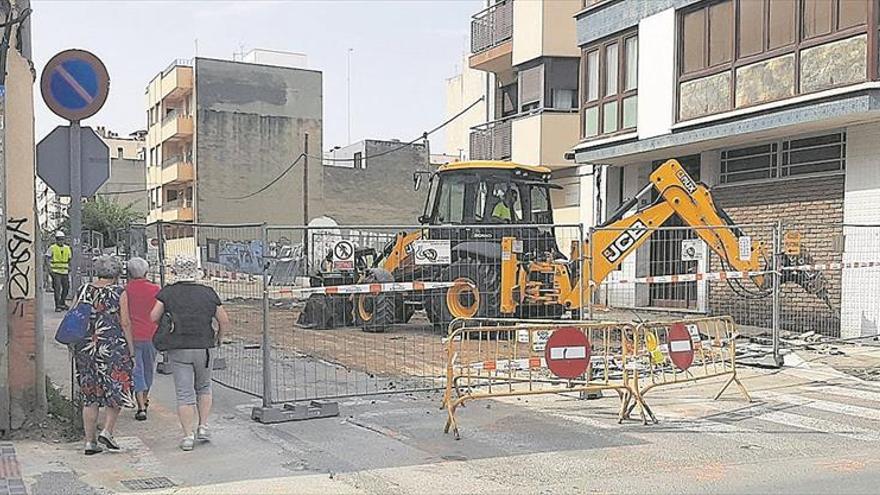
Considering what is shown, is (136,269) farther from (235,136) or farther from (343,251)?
(235,136)

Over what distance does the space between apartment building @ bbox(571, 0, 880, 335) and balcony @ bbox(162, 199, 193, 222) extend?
125 feet

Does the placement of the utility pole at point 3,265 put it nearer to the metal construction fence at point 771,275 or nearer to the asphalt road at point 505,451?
the asphalt road at point 505,451

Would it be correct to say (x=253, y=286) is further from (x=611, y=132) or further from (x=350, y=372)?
(x=611, y=132)

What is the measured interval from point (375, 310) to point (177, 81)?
1653 inches

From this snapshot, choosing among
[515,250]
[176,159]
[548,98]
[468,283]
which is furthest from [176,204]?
[468,283]

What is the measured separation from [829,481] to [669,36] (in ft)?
44.7

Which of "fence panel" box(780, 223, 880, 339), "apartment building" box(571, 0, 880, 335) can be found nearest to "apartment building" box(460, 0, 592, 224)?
"apartment building" box(571, 0, 880, 335)

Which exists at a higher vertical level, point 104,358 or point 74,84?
point 74,84

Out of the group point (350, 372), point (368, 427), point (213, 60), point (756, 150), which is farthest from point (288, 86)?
point (368, 427)

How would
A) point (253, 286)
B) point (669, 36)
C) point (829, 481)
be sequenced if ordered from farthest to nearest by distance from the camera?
1. point (669, 36)
2. point (253, 286)
3. point (829, 481)

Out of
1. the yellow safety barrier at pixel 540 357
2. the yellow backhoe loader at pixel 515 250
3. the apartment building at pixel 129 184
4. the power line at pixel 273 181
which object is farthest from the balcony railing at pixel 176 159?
the yellow safety barrier at pixel 540 357

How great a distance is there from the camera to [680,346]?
32.0 ft

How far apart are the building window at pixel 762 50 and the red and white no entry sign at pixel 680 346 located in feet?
23.5

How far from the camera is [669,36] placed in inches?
747
